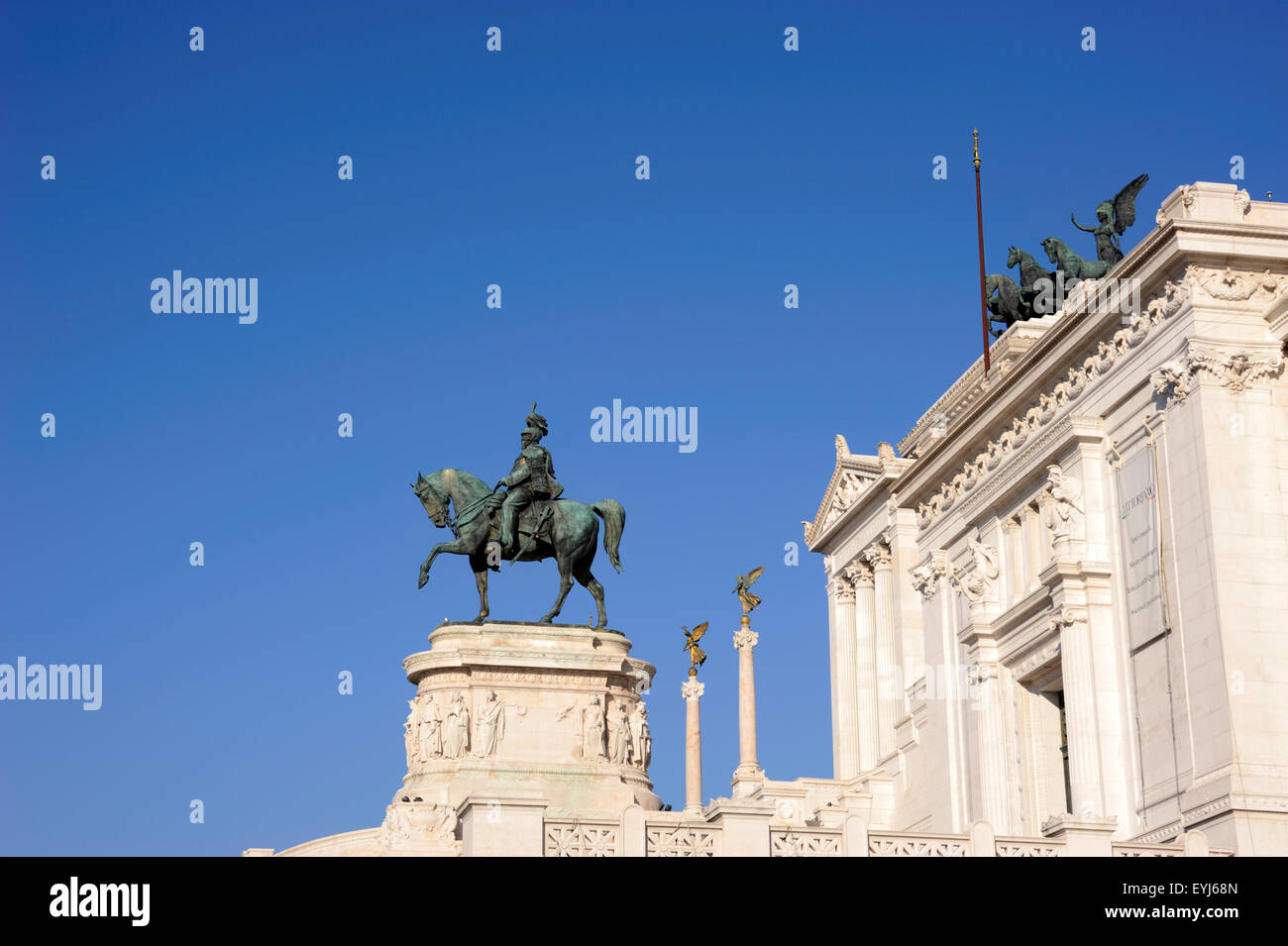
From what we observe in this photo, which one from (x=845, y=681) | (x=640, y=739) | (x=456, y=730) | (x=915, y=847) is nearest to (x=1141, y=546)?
(x=640, y=739)

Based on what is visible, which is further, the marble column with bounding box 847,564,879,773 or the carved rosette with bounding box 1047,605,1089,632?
the marble column with bounding box 847,564,879,773

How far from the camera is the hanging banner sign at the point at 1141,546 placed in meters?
36.4

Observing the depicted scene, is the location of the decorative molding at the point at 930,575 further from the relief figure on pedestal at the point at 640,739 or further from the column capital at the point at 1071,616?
the relief figure on pedestal at the point at 640,739

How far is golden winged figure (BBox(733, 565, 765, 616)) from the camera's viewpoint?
54.8 meters

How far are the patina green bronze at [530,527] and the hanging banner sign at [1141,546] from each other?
10537 millimetres

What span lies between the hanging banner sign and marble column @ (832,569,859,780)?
1825 cm

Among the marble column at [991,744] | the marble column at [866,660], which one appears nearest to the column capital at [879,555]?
the marble column at [866,660]

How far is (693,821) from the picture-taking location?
84.9 ft

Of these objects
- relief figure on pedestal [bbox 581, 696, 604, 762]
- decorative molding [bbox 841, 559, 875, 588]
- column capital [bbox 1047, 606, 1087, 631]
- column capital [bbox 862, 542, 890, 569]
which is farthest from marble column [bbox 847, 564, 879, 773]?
relief figure on pedestal [bbox 581, 696, 604, 762]

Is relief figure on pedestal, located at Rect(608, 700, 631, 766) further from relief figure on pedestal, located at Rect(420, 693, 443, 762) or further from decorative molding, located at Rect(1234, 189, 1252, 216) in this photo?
decorative molding, located at Rect(1234, 189, 1252, 216)

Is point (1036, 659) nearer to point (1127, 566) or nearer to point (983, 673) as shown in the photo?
point (983, 673)

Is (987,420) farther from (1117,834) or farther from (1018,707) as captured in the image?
(1117,834)

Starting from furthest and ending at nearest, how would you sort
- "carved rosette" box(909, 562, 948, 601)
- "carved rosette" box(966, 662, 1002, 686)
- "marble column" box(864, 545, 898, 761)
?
1. "marble column" box(864, 545, 898, 761)
2. "carved rosette" box(909, 562, 948, 601)
3. "carved rosette" box(966, 662, 1002, 686)
